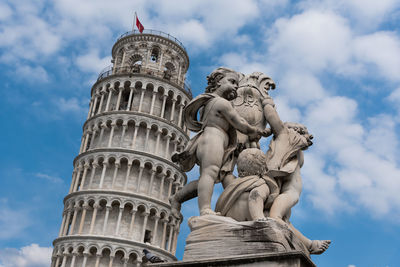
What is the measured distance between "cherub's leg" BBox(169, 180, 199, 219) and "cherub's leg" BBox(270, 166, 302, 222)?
824 mm

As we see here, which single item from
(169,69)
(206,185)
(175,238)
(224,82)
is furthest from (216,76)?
(169,69)

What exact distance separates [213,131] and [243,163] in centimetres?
48

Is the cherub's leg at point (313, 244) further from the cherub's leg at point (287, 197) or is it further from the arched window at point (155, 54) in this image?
the arched window at point (155, 54)

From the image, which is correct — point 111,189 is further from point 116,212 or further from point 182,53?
point 182,53

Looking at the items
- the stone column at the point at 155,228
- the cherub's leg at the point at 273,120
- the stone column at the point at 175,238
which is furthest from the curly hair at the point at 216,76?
the stone column at the point at 175,238

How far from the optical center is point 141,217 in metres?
41.0

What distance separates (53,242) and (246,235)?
40.7 metres

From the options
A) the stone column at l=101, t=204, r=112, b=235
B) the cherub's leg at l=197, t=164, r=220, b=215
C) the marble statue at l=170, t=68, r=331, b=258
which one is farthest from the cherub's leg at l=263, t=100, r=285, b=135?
the stone column at l=101, t=204, r=112, b=235

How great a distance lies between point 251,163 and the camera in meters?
4.61

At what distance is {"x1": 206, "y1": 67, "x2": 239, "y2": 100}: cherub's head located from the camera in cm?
524

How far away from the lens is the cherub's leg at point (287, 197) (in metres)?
4.57

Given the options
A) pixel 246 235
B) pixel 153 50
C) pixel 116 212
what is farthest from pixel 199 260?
pixel 153 50

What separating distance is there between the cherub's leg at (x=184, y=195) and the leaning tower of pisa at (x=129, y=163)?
1358 inches

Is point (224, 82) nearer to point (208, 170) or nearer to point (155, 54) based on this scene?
point (208, 170)
